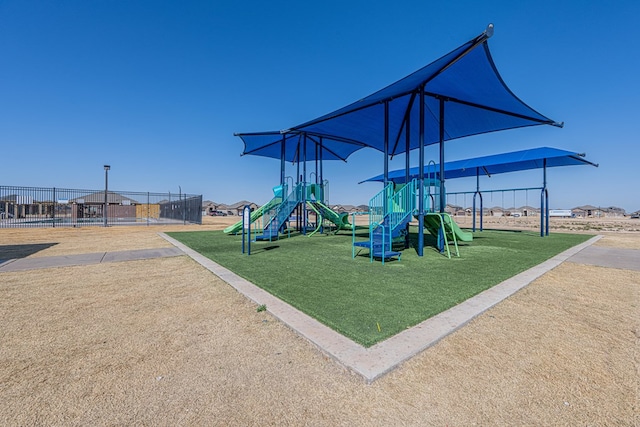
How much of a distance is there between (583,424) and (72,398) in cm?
362

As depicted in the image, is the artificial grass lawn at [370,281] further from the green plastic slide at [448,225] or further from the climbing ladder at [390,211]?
the climbing ladder at [390,211]

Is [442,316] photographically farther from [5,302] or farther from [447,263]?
[5,302]

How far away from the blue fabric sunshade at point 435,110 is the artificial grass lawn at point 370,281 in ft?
15.3

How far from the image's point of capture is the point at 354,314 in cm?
376

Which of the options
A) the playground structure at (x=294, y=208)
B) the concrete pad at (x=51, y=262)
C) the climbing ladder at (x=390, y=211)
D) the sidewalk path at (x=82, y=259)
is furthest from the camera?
the playground structure at (x=294, y=208)

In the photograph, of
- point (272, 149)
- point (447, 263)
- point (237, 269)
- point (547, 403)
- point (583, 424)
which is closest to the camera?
point (583, 424)

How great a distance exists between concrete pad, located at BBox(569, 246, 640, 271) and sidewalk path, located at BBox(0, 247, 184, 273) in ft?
38.5

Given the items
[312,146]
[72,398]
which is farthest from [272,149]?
[72,398]

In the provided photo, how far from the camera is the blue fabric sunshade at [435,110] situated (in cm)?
709

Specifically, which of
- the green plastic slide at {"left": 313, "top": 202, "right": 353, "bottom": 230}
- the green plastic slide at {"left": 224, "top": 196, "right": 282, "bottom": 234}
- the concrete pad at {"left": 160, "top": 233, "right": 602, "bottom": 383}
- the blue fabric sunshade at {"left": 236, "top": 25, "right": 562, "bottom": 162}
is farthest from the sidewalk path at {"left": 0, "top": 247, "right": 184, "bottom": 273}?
the green plastic slide at {"left": 313, "top": 202, "right": 353, "bottom": 230}

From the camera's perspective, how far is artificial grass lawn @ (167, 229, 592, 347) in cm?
365

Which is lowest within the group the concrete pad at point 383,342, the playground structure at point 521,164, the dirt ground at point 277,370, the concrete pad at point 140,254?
the dirt ground at point 277,370

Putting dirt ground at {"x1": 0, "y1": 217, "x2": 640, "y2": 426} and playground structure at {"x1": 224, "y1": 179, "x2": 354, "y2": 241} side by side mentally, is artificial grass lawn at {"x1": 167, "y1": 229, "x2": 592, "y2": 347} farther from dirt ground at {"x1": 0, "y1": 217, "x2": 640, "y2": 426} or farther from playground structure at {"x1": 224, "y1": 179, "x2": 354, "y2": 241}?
playground structure at {"x1": 224, "y1": 179, "x2": 354, "y2": 241}

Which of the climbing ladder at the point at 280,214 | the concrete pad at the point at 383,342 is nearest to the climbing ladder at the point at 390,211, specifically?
the concrete pad at the point at 383,342
